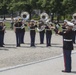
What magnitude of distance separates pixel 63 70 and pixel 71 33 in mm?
1333

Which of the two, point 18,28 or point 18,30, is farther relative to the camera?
point 18,30

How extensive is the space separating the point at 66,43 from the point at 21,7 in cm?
5344

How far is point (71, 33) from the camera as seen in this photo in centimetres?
1165

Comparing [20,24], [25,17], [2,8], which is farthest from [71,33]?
[2,8]

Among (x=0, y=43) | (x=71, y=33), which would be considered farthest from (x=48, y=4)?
(x=71, y=33)

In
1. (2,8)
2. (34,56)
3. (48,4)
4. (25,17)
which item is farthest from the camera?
(2,8)

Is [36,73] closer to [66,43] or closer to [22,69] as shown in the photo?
[22,69]

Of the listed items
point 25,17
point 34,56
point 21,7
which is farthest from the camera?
point 21,7

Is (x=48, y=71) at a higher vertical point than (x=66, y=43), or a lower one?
lower

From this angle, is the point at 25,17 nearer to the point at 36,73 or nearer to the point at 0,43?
the point at 0,43

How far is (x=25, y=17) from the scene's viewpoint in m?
23.9

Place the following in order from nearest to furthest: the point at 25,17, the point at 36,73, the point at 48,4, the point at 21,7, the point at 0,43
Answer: the point at 36,73, the point at 0,43, the point at 25,17, the point at 48,4, the point at 21,7

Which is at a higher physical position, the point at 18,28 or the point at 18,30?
the point at 18,28

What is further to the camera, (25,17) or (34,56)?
(25,17)
